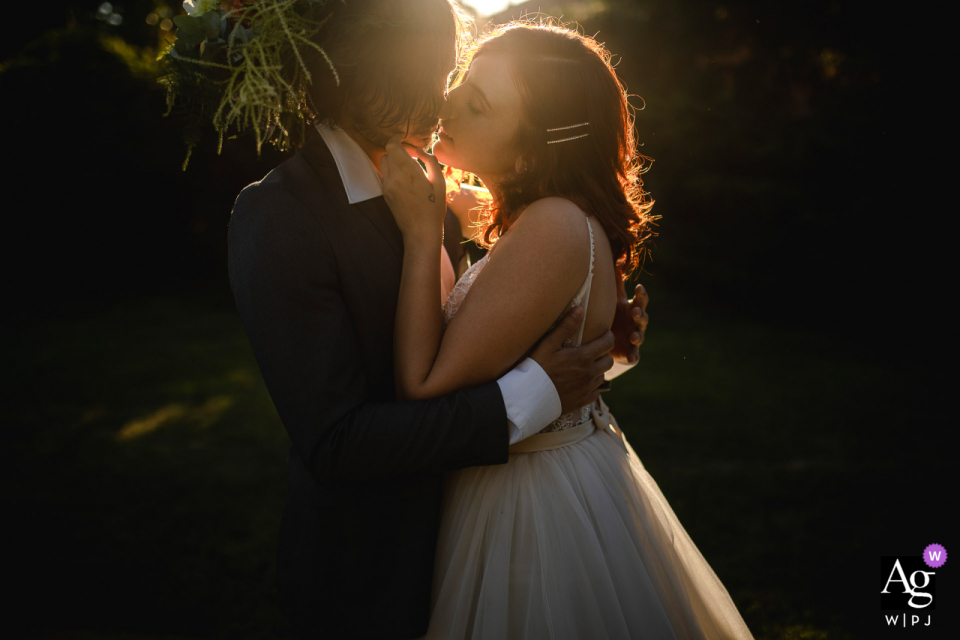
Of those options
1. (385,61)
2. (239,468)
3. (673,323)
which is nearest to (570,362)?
(385,61)

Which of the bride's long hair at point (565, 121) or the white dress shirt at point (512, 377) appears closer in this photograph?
the white dress shirt at point (512, 377)

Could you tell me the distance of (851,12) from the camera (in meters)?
8.17

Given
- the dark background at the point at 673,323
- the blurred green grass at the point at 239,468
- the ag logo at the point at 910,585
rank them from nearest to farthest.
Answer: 1. the ag logo at the point at 910,585
2. the blurred green grass at the point at 239,468
3. the dark background at the point at 673,323

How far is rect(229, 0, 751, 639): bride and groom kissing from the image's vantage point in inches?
56.8

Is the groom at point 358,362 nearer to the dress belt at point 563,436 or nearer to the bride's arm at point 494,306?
the bride's arm at point 494,306

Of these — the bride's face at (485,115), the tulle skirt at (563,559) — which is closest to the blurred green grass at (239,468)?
the tulle skirt at (563,559)

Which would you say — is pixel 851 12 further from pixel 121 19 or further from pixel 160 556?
pixel 121 19

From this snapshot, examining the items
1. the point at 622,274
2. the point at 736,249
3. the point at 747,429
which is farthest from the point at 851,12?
the point at 622,274

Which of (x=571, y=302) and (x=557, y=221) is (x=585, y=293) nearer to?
(x=571, y=302)

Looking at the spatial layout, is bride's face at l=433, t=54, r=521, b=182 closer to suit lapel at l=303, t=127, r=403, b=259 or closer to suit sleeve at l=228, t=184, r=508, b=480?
suit lapel at l=303, t=127, r=403, b=259

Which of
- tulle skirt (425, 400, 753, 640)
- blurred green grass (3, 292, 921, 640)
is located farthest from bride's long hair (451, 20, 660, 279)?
blurred green grass (3, 292, 921, 640)

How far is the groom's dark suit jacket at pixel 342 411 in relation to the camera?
4.65 ft

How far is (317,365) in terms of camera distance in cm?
141

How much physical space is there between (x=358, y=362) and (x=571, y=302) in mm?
643
